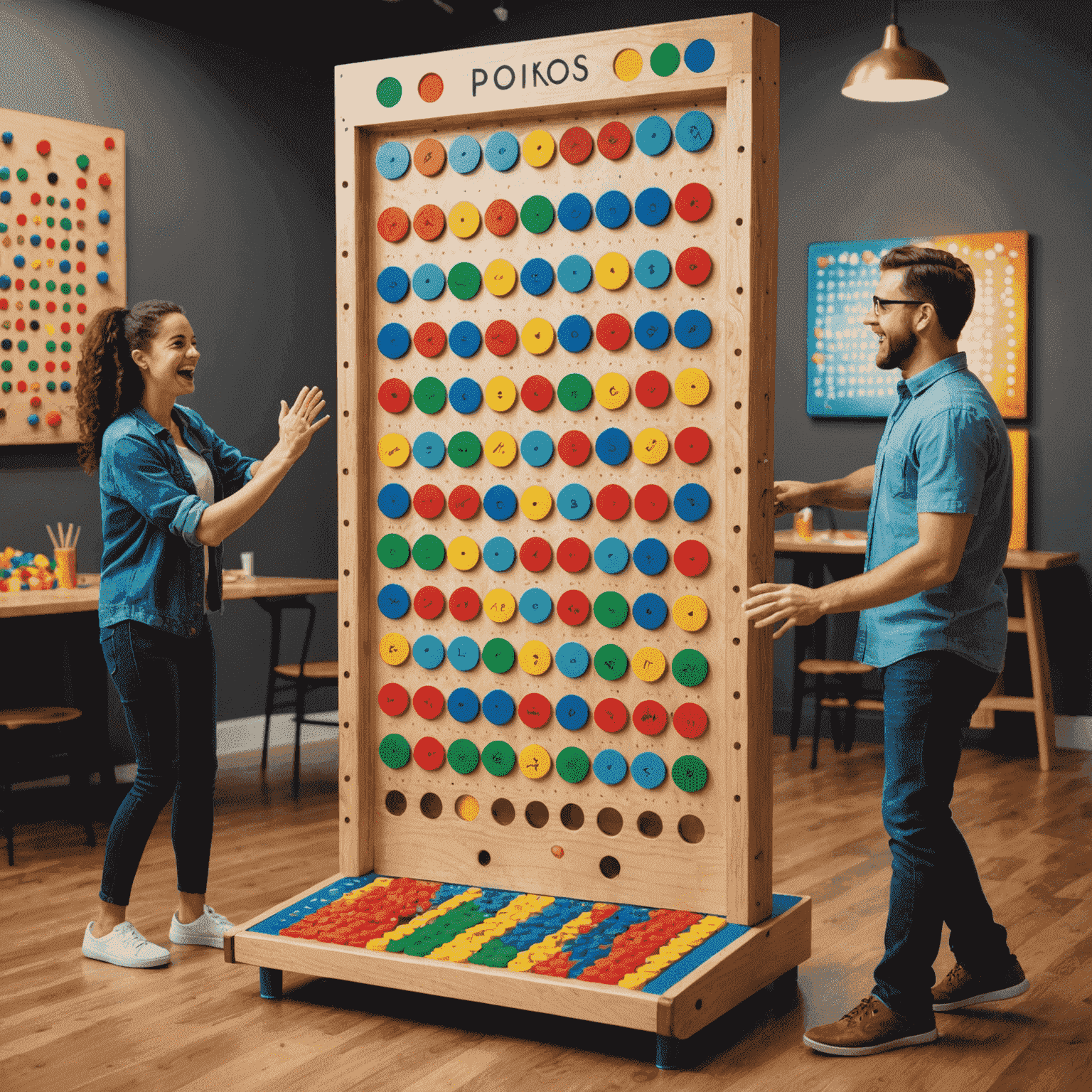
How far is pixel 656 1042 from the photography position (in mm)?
2666

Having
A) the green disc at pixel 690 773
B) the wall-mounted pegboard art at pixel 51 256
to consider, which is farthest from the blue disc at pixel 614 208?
the wall-mounted pegboard art at pixel 51 256

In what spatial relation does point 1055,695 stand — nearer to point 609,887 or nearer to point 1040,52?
point 1040,52

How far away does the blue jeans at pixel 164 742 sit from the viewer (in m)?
3.10

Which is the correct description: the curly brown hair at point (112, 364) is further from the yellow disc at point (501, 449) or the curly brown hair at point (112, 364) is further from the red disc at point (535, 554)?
the red disc at point (535, 554)

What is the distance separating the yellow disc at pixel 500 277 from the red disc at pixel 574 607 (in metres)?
0.70

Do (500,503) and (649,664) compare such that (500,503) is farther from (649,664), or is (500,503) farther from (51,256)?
(51,256)

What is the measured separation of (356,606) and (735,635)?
3.07 feet

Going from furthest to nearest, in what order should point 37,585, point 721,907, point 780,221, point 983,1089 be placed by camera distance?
1. point 780,221
2. point 37,585
3. point 721,907
4. point 983,1089

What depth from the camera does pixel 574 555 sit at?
299 centimetres

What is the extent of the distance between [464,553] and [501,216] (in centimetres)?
78

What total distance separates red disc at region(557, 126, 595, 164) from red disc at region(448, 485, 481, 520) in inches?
30.5

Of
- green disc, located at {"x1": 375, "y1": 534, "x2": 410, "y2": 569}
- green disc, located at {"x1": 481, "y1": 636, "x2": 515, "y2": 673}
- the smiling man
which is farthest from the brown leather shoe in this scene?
green disc, located at {"x1": 375, "y1": 534, "x2": 410, "y2": 569}

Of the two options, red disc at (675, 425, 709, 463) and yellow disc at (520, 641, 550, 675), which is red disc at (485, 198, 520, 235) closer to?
red disc at (675, 425, 709, 463)

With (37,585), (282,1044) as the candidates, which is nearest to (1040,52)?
(37,585)
